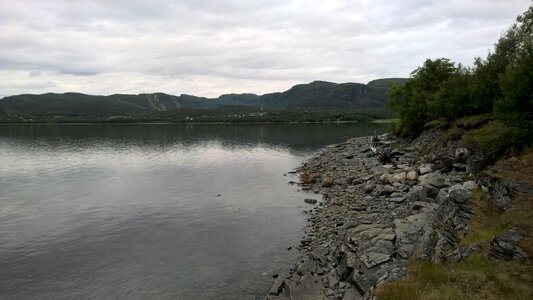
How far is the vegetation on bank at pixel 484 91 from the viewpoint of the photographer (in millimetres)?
31641

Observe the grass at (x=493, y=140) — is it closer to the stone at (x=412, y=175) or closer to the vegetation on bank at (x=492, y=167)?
the vegetation on bank at (x=492, y=167)

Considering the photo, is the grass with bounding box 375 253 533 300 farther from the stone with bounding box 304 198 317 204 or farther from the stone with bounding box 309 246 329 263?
the stone with bounding box 304 198 317 204

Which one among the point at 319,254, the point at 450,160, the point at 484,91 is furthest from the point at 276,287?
the point at 484,91

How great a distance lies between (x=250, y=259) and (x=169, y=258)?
6583 mm

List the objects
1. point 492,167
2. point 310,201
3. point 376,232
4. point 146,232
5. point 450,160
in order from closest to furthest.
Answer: point 376,232 < point 492,167 < point 146,232 < point 450,160 < point 310,201

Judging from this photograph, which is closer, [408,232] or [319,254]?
[408,232]

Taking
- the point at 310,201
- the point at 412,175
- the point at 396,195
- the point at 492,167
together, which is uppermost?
the point at 492,167

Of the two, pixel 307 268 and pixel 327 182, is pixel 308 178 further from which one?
pixel 307 268

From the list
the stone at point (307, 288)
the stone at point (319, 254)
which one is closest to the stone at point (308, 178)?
the stone at point (319, 254)

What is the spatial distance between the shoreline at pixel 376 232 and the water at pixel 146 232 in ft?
8.34

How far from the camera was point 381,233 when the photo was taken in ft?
85.2

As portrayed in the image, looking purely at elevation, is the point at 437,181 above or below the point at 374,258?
above

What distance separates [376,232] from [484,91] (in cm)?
3618

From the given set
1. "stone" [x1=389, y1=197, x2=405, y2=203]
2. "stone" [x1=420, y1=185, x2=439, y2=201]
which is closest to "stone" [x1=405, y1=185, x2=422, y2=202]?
"stone" [x1=389, y1=197, x2=405, y2=203]
